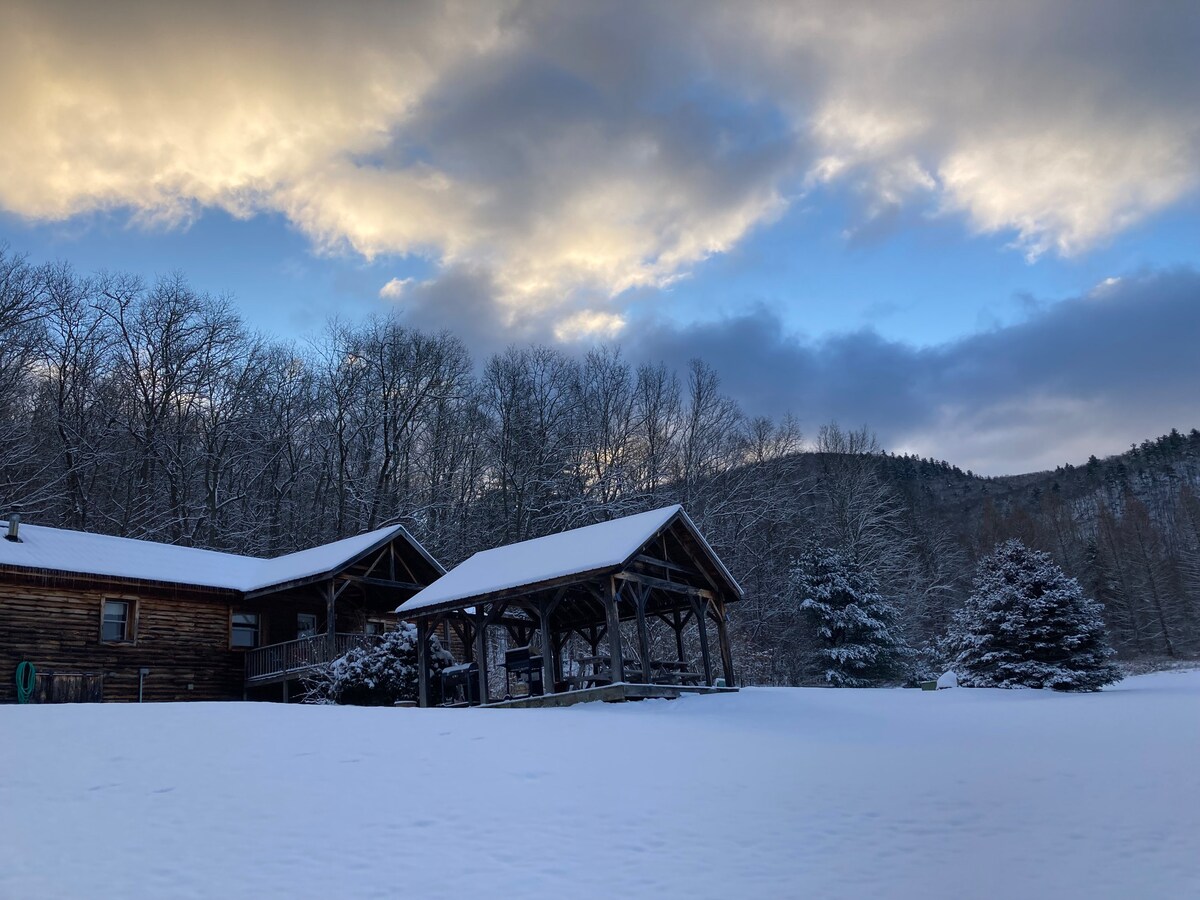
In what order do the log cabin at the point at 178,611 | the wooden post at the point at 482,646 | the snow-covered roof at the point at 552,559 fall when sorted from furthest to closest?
the log cabin at the point at 178,611 < the wooden post at the point at 482,646 < the snow-covered roof at the point at 552,559

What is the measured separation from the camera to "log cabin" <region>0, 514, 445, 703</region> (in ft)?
72.5

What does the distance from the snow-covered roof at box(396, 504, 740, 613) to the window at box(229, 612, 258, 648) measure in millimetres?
8043

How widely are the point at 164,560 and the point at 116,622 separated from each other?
2551 millimetres

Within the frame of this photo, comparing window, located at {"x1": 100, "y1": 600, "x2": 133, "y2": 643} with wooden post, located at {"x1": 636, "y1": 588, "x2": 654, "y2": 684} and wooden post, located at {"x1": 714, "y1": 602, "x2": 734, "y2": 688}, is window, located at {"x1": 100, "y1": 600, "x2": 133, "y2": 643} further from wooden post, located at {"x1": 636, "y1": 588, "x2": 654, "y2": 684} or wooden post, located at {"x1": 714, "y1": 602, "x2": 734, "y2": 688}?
wooden post, located at {"x1": 714, "y1": 602, "x2": 734, "y2": 688}

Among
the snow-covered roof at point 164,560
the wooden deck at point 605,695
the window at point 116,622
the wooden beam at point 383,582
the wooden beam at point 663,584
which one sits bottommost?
the wooden deck at point 605,695

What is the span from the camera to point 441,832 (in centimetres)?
776

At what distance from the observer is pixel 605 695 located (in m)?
19.0

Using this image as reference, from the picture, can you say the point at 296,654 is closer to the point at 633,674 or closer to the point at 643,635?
the point at 633,674

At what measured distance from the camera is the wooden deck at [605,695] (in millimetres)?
18938

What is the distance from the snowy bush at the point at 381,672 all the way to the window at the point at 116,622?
17.6 feet

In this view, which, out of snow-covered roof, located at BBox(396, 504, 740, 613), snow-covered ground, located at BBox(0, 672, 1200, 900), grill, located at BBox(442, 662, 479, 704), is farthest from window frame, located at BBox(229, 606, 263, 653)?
snow-covered ground, located at BBox(0, 672, 1200, 900)

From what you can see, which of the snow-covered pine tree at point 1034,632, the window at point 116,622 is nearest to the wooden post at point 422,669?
the window at point 116,622

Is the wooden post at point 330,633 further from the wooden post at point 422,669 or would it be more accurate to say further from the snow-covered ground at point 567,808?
the snow-covered ground at point 567,808

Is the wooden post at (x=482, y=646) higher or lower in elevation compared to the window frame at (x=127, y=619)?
lower
